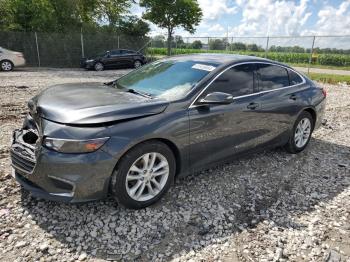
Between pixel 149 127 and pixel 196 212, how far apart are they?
1.10 meters

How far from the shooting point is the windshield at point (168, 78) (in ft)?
12.4

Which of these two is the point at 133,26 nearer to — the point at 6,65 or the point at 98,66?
the point at 98,66

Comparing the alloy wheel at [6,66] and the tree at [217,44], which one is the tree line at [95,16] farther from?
the alloy wheel at [6,66]

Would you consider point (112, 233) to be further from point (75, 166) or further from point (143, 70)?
point (143, 70)

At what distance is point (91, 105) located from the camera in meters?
3.23

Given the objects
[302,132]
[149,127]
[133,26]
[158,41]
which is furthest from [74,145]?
[133,26]

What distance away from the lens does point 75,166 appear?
291cm

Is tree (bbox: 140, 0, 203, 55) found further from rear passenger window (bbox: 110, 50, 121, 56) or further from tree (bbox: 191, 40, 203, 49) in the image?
rear passenger window (bbox: 110, 50, 121, 56)

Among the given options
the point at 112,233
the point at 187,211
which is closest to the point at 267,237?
the point at 187,211

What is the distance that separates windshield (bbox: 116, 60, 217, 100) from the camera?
379cm

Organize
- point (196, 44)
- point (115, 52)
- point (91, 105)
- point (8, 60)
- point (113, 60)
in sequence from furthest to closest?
point (196, 44) → point (115, 52) → point (113, 60) → point (8, 60) → point (91, 105)

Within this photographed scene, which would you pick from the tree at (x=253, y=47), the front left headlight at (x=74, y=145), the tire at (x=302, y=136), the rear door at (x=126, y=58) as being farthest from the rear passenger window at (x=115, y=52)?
the front left headlight at (x=74, y=145)

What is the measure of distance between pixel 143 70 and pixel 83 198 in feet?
7.33

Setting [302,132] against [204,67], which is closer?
[204,67]
